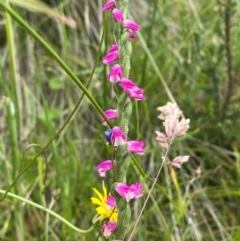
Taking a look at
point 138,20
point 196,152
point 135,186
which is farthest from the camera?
point 138,20

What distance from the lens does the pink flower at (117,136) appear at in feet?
1.94

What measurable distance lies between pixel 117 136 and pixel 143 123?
950mm

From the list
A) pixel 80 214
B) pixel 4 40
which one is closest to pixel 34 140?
pixel 80 214

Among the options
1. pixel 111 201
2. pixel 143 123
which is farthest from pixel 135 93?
pixel 143 123

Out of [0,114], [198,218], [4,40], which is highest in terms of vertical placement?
[4,40]

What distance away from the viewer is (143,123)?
1.54m

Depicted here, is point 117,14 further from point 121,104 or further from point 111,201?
point 111,201

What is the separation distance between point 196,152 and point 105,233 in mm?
901

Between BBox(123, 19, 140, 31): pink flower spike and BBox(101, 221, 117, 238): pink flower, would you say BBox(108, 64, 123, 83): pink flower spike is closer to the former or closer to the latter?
BBox(123, 19, 140, 31): pink flower spike

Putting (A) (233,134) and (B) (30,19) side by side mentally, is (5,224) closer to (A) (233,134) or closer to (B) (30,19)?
(A) (233,134)

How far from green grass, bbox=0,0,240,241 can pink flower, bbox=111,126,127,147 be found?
0.45 m

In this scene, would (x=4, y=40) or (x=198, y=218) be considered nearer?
(x=198, y=218)

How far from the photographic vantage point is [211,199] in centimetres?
139

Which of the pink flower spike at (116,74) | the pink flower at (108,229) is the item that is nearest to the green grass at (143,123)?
the pink flower at (108,229)
